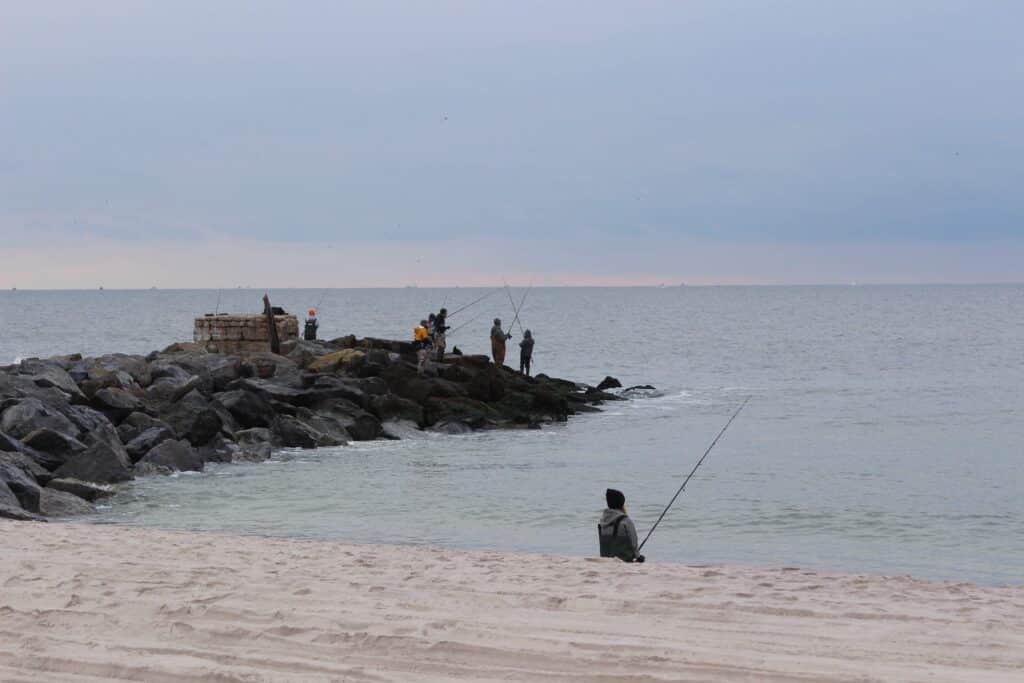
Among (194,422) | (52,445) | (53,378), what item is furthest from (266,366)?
(52,445)

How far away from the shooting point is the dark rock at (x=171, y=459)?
16.7 metres

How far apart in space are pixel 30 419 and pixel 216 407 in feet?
12.9

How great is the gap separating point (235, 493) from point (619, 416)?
1206cm

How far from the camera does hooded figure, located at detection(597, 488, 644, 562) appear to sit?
8.82 metres

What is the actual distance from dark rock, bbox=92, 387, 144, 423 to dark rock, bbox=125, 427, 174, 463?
1250 millimetres

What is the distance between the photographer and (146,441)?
56.9ft

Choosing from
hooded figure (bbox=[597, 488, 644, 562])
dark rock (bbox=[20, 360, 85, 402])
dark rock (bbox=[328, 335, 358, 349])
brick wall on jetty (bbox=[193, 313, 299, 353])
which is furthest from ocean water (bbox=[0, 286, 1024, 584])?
brick wall on jetty (bbox=[193, 313, 299, 353])

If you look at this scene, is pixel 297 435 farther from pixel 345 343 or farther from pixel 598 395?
pixel 598 395

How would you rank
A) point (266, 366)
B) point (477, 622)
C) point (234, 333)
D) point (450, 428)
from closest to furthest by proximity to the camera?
point (477, 622) < point (450, 428) < point (266, 366) < point (234, 333)

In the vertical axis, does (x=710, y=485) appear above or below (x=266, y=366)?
below

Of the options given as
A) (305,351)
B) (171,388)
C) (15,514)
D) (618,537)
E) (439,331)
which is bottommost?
(15,514)

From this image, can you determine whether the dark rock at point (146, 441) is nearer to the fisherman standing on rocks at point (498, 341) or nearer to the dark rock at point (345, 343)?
the fisherman standing on rocks at point (498, 341)

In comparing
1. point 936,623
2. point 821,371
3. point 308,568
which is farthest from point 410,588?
point 821,371

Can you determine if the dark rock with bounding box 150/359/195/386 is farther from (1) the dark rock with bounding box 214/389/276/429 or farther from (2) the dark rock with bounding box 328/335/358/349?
(2) the dark rock with bounding box 328/335/358/349
